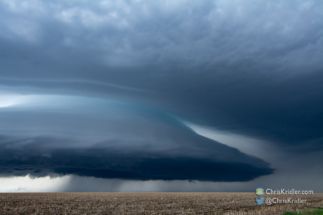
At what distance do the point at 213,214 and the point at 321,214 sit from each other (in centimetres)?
1619

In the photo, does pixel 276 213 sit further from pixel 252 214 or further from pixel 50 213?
pixel 50 213

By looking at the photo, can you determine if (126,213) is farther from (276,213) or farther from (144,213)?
(276,213)

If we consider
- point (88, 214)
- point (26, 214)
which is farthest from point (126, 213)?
point (26, 214)

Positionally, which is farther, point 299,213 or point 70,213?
point 70,213

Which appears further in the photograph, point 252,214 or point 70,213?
point 70,213

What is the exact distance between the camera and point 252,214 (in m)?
38.1

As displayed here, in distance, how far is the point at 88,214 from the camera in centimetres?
3975

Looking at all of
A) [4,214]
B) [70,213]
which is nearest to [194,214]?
[70,213]

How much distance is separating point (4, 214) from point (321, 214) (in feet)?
164

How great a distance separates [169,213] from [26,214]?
23.3 meters

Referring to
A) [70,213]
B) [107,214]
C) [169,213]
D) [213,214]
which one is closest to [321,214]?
[213,214]

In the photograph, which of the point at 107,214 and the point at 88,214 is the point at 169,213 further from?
the point at 88,214

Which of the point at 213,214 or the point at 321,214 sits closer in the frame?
the point at 321,214

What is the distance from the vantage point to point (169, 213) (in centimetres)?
4088
